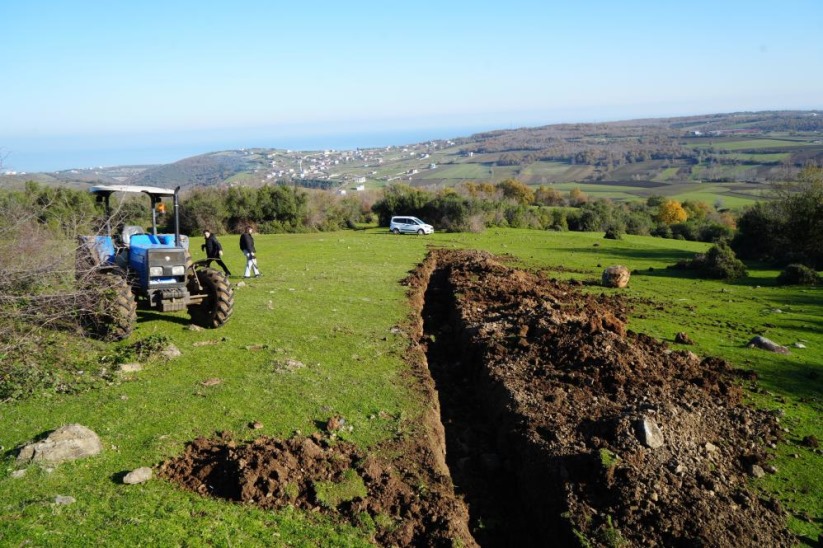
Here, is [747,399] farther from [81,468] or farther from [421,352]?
[81,468]

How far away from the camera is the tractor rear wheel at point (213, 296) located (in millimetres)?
13766

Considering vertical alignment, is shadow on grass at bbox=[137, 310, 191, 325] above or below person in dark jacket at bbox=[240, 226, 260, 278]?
below

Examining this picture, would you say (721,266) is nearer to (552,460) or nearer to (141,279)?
(552,460)

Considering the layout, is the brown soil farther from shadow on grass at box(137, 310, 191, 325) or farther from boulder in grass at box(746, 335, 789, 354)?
shadow on grass at box(137, 310, 191, 325)

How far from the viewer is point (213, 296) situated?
13906mm

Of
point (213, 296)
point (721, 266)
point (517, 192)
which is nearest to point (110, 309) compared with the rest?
point (213, 296)

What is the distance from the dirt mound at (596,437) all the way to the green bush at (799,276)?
14.5 meters

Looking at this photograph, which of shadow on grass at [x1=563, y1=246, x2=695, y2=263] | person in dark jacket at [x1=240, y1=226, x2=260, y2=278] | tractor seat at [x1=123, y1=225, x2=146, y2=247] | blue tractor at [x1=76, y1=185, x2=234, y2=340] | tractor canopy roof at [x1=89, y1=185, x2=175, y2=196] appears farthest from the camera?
shadow on grass at [x1=563, y1=246, x2=695, y2=263]

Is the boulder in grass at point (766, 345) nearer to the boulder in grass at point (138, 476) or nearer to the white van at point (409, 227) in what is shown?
the boulder in grass at point (138, 476)

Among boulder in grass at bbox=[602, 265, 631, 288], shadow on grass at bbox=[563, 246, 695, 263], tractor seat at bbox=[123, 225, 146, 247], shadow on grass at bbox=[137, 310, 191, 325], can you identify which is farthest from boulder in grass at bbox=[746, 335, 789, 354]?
shadow on grass at bbox=[563, 246, 695, 263]

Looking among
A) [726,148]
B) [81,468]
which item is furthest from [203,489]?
[726,148]

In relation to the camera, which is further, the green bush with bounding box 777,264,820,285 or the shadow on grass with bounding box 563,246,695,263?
the shadow on grass with bounding box 563,246,695,263

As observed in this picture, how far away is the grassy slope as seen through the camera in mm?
6230

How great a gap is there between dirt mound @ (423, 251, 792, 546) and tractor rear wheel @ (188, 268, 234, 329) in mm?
5386
